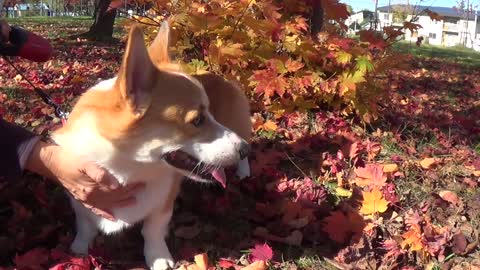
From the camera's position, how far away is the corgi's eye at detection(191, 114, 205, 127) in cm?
186

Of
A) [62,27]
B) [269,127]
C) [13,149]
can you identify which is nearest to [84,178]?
[13,149]

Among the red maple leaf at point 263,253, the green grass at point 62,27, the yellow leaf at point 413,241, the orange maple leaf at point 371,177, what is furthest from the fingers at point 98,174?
the green grass at point 62,27

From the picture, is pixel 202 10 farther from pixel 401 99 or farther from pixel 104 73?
pixel 401 99

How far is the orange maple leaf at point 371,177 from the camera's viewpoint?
2707mm

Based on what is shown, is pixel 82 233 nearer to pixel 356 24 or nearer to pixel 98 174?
pixel 98 174

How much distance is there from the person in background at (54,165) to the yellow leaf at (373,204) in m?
1.11

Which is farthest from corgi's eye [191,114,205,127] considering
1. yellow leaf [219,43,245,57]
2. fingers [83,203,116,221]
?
yellow leaf [219,43,245,57]

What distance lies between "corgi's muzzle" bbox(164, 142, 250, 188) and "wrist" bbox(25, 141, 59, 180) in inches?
16.9

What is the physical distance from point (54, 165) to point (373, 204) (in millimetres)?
1457

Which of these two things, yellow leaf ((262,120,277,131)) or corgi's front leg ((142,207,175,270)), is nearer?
corgi's front leg ((142,207,175,270))

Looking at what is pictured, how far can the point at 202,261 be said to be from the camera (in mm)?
2068

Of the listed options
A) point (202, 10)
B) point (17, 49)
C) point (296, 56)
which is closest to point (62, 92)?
point (202, 10)

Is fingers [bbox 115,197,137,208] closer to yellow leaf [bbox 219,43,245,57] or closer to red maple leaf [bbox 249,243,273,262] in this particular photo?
red maple leaf [bbox 249,243,273,262]

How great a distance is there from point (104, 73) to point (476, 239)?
3.80m
